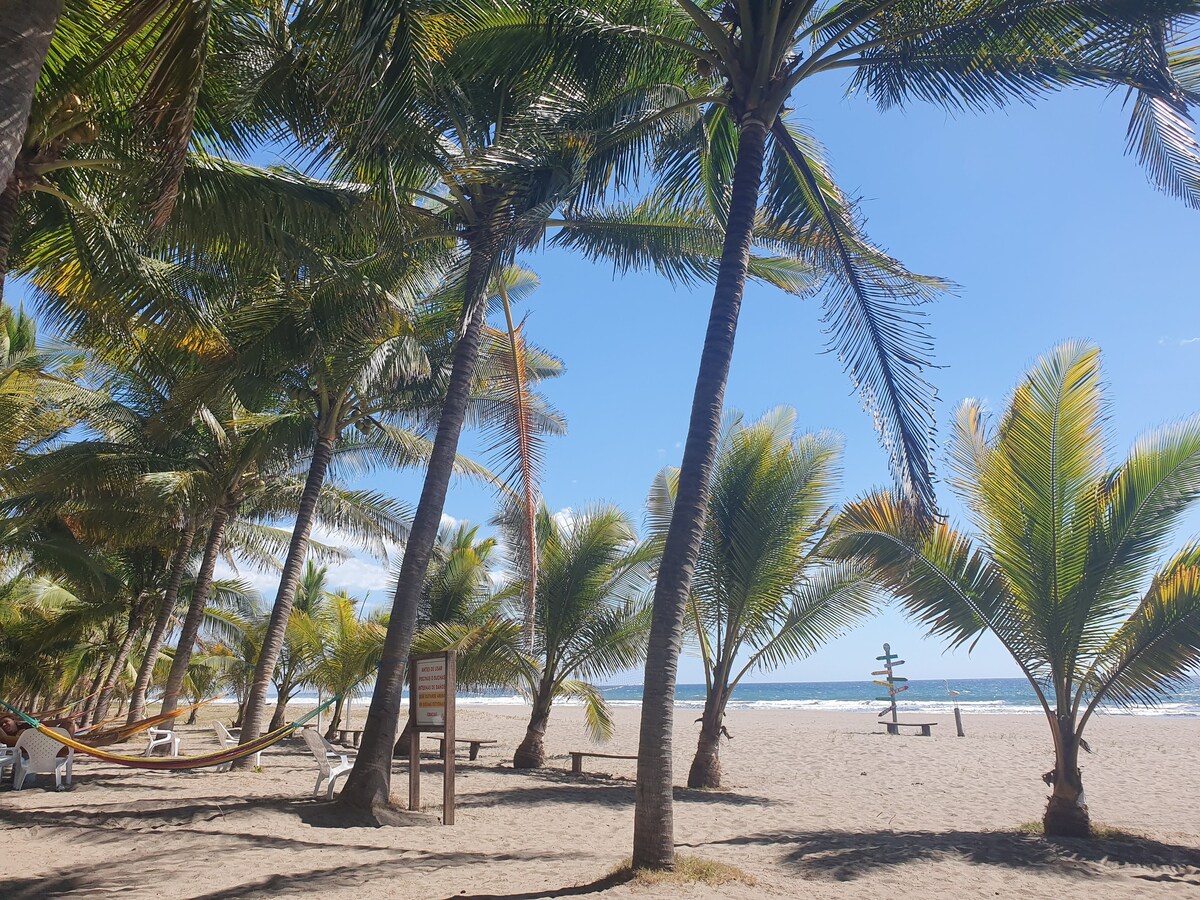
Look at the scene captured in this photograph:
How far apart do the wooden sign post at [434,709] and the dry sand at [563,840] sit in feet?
1.48

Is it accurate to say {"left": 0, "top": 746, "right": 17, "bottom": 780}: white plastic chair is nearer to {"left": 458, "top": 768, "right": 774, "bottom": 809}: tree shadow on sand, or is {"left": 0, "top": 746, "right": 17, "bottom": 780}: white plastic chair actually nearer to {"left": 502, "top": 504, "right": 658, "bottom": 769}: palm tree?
{"left": 458, "top": 768, "right": 774, "bottom": 809}: tree shadow on sand

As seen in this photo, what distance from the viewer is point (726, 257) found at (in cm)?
653

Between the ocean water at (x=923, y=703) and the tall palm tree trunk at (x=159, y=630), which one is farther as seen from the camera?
the ocean water at (x=923, y=703)

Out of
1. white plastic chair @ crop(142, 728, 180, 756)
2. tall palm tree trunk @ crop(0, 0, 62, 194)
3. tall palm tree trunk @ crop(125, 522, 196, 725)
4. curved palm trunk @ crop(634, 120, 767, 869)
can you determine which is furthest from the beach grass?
tall palm tree trunk @ crop(125, 522, 196, 725)

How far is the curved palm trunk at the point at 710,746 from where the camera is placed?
1134cm

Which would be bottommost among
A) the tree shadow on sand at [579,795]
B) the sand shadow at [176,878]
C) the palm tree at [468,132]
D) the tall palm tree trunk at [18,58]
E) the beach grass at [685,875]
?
the sand shadow at [176,878]

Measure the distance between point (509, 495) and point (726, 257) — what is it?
5142 millimetres

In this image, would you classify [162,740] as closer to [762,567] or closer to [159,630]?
[159,630]

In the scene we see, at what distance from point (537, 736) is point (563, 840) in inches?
254

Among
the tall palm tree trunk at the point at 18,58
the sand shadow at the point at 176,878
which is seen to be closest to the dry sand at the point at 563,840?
the sand shadow at the point at 176,878

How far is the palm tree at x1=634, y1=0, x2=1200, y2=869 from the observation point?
5.77 m

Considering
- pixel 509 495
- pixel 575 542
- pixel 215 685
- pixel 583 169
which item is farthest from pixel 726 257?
pixel 215 685

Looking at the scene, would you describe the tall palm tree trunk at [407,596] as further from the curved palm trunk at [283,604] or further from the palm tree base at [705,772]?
the palm tree base at [705,772]

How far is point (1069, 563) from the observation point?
822 centimetres
